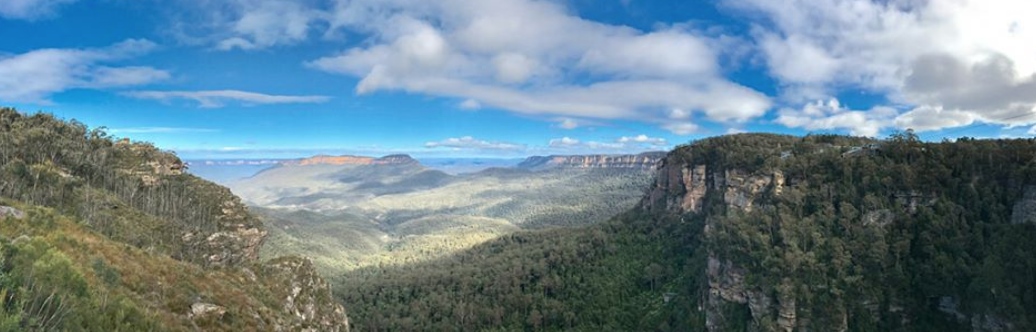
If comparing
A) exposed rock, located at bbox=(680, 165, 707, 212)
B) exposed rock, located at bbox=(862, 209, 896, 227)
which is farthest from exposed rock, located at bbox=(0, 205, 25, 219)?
exposed rock, located at bbox=(680, 165, 707, 212)

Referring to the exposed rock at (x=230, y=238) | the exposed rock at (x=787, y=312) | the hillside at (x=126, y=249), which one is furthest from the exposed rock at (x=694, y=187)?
the exposed rock at (x=230, y=238)

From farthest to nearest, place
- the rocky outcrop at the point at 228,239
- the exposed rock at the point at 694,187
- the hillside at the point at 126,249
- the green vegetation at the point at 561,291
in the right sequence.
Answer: the exposed rock at the point at 694,187 < the green vegetation at the point at 561,291 < the rocky outcrop at the point at 228,239 < the hillside at the point at 126,249

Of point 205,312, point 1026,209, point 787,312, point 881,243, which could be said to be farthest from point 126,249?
point 1026,209

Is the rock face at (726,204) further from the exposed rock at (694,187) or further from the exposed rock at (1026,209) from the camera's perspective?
the exposed rock at (1026,209)

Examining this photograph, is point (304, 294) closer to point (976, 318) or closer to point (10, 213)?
point (10, 213)

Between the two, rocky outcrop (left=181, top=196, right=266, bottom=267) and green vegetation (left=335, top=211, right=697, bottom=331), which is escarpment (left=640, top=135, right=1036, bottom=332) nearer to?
green vegetation (left=335, top=211, right=697, bottom=331)
